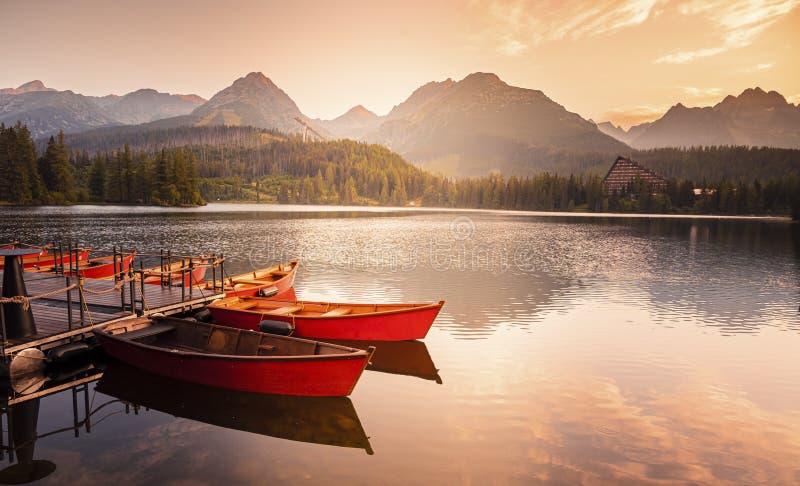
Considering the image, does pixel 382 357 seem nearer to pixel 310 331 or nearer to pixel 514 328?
pixel 310 331

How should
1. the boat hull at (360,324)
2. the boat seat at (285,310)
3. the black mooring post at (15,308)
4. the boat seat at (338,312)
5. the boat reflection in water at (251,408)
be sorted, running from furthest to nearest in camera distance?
1. the boat seat at (285,310)
2. the boat seat at (338,312)
3. the boat hull at (360,324)
4. the black mooring post at (15,308)
5. the boat reflection in water at (251,408)

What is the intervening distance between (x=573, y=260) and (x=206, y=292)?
4150 cm

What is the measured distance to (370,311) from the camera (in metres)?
21.6

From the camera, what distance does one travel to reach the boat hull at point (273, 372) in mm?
14094

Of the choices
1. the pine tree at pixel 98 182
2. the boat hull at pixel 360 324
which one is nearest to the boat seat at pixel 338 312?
the boat hull at pixel 360 324

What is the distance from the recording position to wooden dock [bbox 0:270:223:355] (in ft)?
52.4

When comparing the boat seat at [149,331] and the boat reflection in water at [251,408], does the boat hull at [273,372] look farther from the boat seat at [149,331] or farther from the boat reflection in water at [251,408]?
the boat seat at [149,331]

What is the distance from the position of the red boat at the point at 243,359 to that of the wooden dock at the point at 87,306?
0.92m

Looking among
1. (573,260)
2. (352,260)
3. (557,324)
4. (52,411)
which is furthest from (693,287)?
(52,411)

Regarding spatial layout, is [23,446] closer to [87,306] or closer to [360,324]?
[87,306]

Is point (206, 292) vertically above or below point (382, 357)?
above

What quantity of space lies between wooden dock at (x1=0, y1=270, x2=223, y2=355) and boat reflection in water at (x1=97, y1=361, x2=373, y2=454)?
2264 millimetres

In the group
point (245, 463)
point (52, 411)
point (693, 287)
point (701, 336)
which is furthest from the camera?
point (693, 287)

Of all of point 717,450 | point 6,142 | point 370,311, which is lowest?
point 717,450
